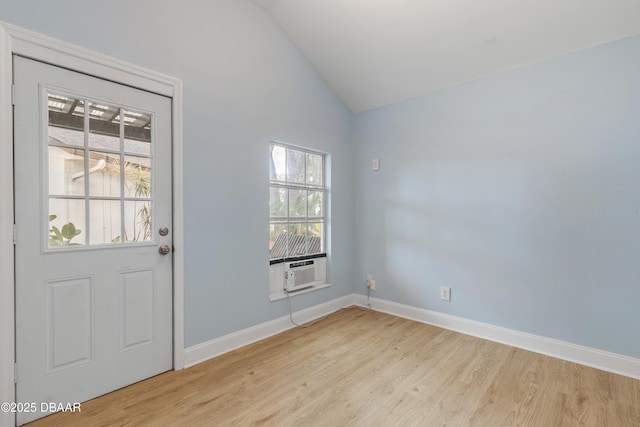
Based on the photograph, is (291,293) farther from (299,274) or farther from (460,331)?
(460,331)

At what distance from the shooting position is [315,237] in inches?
136

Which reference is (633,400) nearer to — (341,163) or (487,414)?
(487,414)

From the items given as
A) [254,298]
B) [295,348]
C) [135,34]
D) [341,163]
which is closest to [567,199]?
[341,163]

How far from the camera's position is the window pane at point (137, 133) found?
1964mm

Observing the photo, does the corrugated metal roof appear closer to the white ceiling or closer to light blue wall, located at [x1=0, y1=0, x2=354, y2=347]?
light blue wall, located at [x1=0, y1=0, x2=354, y2=347]

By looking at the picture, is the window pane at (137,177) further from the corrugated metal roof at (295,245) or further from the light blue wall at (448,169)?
the corrugated metal roof at (295,245)

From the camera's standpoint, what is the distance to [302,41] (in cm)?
299

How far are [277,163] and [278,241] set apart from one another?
0.80 m

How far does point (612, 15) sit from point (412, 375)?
9.59 ft

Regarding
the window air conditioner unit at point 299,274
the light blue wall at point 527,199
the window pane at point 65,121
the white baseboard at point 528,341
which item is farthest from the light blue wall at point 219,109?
the light blue wall at point 527,199

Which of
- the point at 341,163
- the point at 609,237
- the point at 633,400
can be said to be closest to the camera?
the point at 633,400

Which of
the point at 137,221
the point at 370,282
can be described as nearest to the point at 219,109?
the point at 137,221

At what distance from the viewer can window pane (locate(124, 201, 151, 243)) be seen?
1969mm

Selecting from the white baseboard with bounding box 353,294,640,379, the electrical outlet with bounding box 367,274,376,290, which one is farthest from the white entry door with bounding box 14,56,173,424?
the white baseboard with bounding box 353,294,640,379
